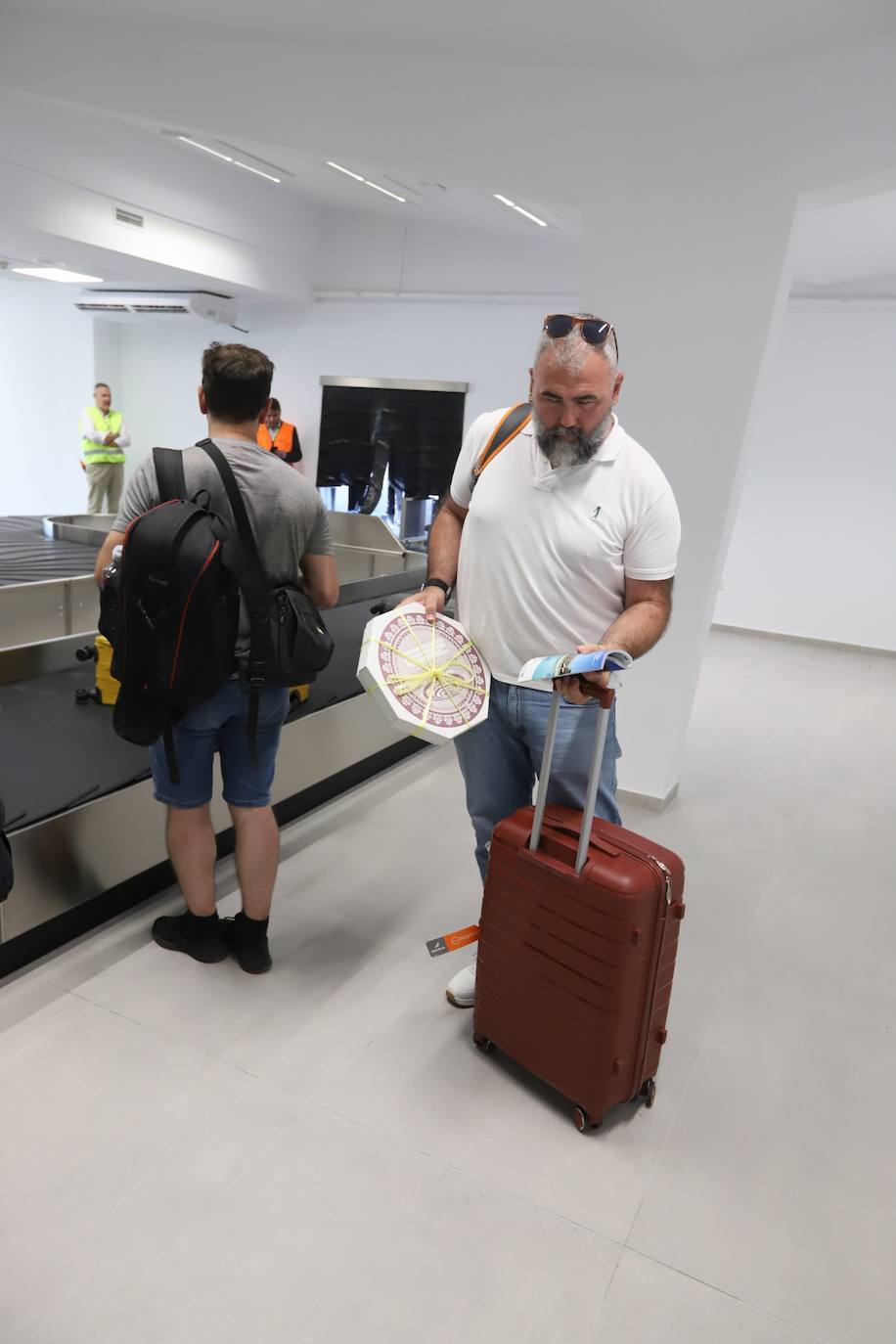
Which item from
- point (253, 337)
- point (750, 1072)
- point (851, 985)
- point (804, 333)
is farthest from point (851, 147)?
point (253, 337)

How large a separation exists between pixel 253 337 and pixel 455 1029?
442 inches

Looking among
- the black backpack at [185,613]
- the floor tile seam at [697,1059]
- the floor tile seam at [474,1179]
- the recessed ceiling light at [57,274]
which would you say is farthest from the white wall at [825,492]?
the recessed ceiling light at [57,274]

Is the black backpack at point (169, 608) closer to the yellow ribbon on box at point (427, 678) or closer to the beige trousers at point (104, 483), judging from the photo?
the yellow ribbon on box at point (427, 678)

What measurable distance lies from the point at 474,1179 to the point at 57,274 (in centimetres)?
1129

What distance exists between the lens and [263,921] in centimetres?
260

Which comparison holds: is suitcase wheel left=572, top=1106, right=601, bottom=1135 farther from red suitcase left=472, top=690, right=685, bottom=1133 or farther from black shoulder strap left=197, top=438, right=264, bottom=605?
black shoulder strap left=197, top=438, right=264, bottom=605

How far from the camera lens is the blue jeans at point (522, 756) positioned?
6.98 feet

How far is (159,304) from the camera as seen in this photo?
11.1 meters

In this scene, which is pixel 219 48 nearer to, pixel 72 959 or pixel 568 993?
pixel 72 959

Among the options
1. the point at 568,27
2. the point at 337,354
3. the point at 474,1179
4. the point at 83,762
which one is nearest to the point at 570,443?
the point at 474,1179

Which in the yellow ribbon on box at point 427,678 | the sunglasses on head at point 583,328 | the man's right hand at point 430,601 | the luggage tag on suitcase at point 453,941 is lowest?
the luggage tag on suitcase at point 453,941

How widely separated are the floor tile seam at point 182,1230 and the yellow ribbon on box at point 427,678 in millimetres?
1014

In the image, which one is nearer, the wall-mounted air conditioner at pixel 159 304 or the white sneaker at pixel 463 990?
the white sneaker at pixel 463 990

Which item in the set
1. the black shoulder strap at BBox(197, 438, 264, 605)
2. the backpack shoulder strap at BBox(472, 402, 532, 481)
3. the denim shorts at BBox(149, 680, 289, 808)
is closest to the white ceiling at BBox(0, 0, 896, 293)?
the backpack shoulder strap at BBox(472, 402, 532, 481)
